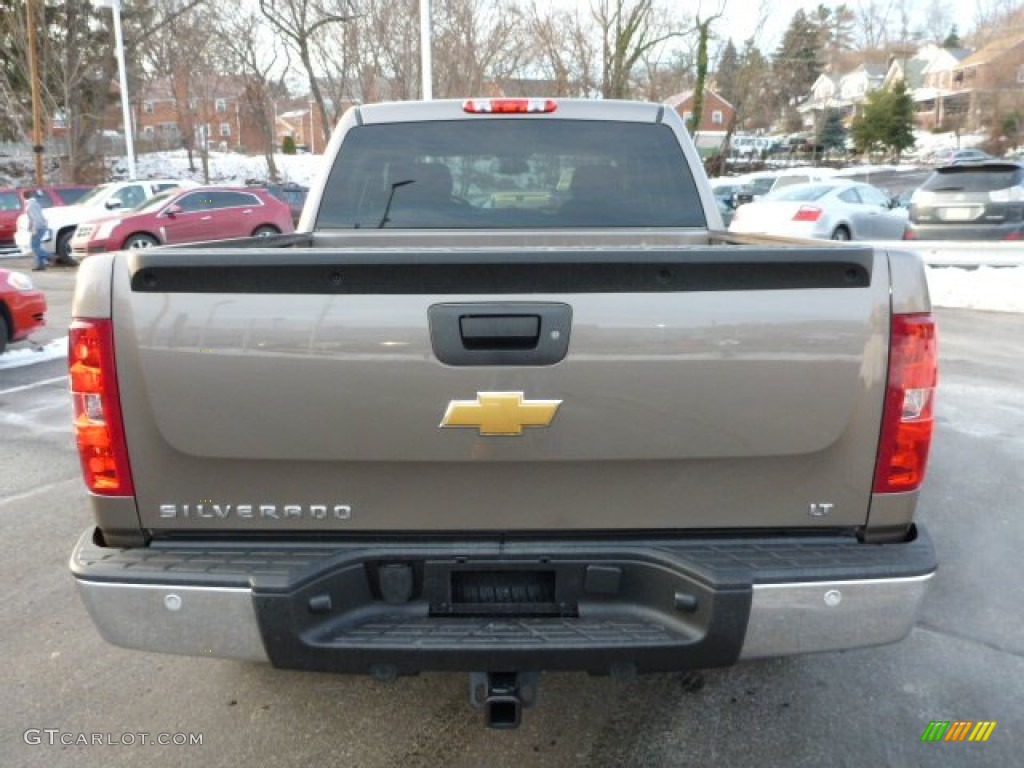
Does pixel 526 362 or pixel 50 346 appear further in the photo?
pixel 50 346

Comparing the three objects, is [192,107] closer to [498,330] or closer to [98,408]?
[98,408]

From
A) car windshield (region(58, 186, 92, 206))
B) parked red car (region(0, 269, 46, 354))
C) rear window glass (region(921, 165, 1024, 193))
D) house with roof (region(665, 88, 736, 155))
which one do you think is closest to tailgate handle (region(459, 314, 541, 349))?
parked red car (region(0, 269, 46, 354))

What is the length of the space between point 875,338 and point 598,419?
0.75 metres

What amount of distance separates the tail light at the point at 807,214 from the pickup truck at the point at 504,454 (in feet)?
45.2

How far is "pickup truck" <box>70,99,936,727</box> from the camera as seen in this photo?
212 centimetres

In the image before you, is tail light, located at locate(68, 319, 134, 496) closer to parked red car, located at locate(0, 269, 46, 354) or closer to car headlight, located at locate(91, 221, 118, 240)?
parked red car, located at locate(0, 269, 46, 354)

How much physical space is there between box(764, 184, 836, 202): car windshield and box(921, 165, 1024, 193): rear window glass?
2.13 m

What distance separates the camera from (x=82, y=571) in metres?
2.24

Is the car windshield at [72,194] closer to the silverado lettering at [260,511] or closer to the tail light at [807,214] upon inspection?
the tail light at [807,214]

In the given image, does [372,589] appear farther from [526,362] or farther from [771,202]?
[771,202]

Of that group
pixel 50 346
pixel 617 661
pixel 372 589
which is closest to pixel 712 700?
pixel 617 661

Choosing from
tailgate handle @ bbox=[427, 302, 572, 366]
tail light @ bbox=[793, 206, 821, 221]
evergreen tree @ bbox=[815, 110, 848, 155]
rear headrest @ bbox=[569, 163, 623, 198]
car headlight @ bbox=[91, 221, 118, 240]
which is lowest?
car headlight @ bbox=[91, 221, 118, 240]

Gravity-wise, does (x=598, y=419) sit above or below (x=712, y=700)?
above

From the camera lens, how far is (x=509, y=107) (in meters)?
3.95
